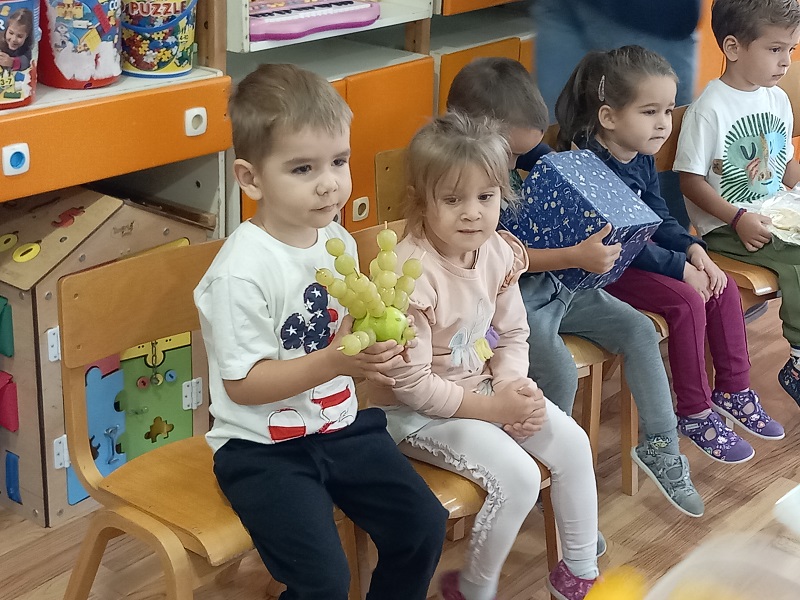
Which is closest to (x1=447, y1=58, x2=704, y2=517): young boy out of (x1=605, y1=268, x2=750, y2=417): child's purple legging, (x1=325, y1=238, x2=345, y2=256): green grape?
(x1=605, y1=268, x2=750, y2=417): child's purple legging

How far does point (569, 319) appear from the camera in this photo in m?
2.10

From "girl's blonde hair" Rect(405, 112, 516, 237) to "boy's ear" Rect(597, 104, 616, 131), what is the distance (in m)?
0.53

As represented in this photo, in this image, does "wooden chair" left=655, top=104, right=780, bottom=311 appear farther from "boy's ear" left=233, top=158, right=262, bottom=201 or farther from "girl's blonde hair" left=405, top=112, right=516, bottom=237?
"boy's ear" left=233, top=158, right=262, bottom=201

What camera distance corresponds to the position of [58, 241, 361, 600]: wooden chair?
146 cm

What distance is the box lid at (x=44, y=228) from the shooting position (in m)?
2.02

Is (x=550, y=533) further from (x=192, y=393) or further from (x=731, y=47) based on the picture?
(x=731, y=47)

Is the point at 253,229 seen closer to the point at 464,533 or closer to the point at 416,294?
the point at 416,294

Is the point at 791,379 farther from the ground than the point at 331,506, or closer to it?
closer to it

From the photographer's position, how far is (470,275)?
1.73 m

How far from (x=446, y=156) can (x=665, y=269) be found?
0.78m

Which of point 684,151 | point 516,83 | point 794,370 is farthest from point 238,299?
point 794,370

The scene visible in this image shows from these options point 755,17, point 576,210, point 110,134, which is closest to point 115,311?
point 110,134

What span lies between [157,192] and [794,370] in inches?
58.4

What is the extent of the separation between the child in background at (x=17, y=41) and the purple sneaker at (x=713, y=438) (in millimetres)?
1454
